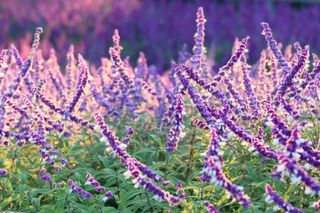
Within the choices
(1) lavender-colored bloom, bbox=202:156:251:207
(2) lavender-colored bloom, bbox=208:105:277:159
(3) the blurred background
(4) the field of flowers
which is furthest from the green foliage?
(3) the blurred background

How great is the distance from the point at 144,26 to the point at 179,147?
10.1 m

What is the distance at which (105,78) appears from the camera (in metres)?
6.52

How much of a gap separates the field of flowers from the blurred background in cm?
664

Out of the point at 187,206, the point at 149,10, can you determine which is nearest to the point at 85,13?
the point at 149,10

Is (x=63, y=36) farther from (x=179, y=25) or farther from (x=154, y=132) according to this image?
(x=154, y=132)

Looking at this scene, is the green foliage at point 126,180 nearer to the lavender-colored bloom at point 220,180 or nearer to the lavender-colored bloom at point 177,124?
the lavender-colored bloom at point 177,124

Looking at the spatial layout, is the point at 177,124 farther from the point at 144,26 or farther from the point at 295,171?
the point at 144,26

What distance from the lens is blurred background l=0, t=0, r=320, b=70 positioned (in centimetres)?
1391

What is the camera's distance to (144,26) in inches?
607

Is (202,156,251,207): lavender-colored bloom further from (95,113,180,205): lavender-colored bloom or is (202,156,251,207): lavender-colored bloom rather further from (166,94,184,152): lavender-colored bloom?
(166,94,184,152): lavender-colored bloom

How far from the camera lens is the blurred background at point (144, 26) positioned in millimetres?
13906

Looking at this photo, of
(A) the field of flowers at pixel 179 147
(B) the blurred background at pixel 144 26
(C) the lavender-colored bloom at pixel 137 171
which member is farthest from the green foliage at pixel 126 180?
(B) the blurred background at pixel 144 26

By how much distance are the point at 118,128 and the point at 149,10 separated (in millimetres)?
11148

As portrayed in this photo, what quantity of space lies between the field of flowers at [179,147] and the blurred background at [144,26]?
21.8ft
